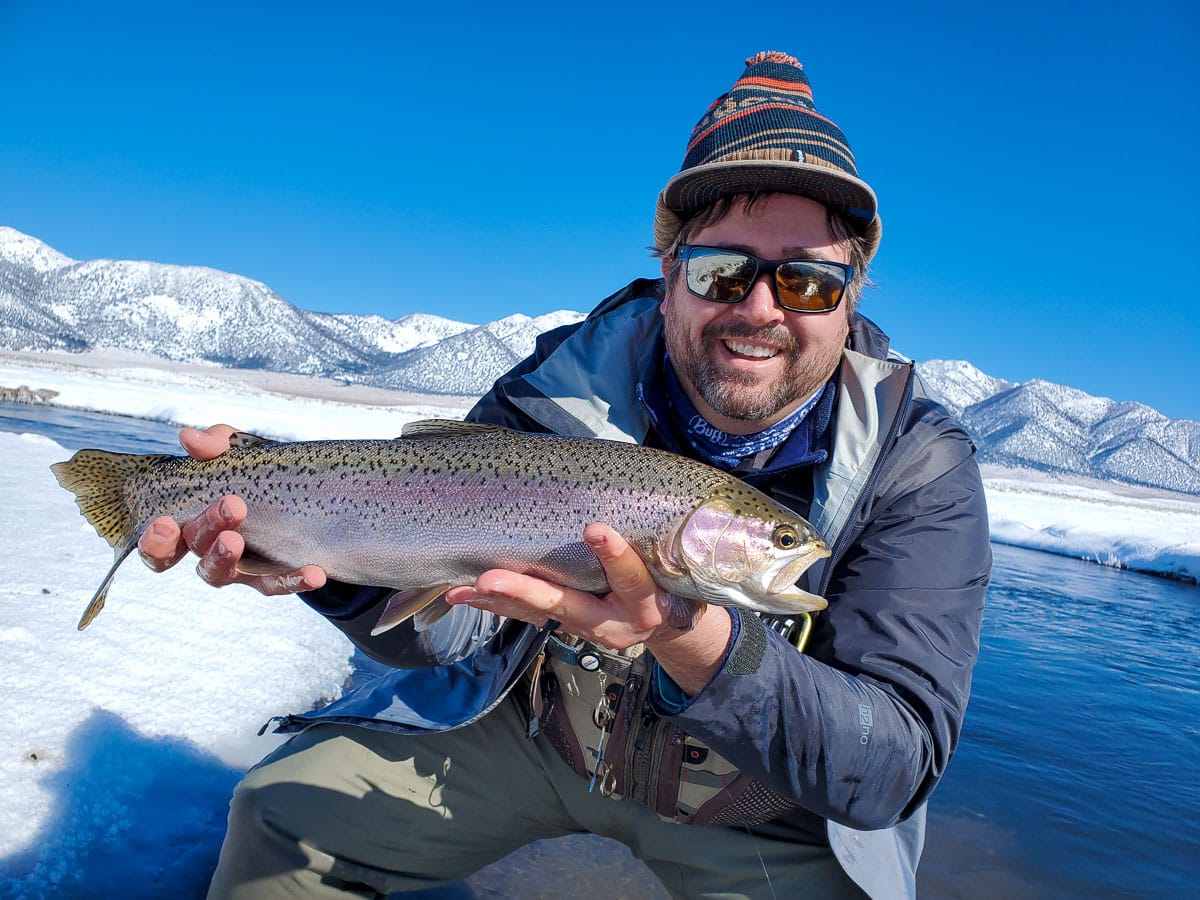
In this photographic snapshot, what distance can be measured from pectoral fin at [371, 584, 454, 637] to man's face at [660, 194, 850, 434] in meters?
1.12

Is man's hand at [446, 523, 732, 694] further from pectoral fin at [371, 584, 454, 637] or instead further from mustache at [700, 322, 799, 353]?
mustache at [700, 322, 799, 353]

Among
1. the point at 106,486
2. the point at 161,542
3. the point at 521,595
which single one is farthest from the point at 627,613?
the point at 106,486

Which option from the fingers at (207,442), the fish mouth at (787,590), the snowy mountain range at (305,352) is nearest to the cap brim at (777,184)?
the fish mouth at (787,590)

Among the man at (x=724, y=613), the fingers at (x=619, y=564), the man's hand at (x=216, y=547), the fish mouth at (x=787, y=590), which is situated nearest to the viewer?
the fingers at (x=619, y=564)

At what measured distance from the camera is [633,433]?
288 centimetres

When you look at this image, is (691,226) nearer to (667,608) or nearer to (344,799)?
(667,608)

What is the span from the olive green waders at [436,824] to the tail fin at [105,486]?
3.10 feet

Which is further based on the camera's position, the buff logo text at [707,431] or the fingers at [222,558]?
the buff logo text at [707,431]

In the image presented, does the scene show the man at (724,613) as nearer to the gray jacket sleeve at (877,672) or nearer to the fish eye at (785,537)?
the gray jacket sleeve at (877,672)

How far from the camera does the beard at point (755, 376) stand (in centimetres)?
267

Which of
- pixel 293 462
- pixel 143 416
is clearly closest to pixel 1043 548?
pixel 293 462

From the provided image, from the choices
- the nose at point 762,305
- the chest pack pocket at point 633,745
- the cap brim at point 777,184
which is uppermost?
the cap brim at point 777,184

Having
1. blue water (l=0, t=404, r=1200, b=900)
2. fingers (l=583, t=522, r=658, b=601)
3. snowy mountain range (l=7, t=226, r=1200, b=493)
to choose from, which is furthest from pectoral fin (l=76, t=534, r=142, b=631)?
snowy mountain range (l=7, t=226, r=1200, b=493)

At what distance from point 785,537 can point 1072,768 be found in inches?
155
